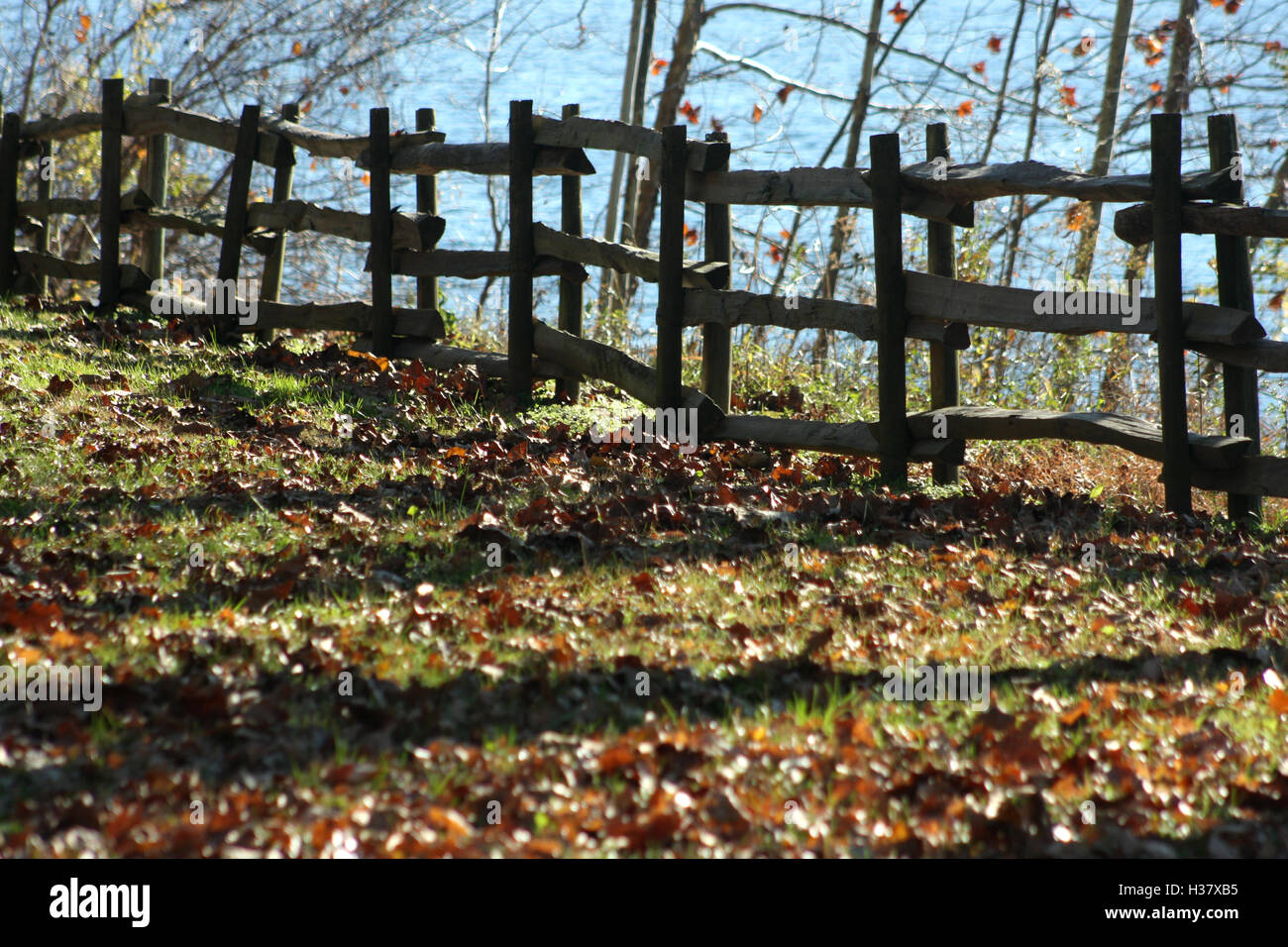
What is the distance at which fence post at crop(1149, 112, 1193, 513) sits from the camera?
648 centimetres

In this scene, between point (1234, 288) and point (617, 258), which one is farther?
point (617, 258)

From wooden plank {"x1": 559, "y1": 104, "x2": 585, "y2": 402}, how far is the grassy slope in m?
1.75

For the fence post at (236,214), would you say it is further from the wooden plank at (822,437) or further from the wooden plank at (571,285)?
the wooden plank at (822,437)

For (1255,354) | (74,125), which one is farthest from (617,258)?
(74,125)

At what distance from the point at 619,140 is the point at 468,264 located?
1.74 metres

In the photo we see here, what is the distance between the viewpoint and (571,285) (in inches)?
365

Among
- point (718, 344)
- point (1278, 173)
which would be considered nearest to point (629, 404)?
point (718, 344)

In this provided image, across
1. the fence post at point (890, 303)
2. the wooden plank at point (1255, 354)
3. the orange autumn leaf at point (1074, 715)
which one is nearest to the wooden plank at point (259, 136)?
the fence post at point (890, 303)

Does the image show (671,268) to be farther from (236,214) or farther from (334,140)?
(236,214)

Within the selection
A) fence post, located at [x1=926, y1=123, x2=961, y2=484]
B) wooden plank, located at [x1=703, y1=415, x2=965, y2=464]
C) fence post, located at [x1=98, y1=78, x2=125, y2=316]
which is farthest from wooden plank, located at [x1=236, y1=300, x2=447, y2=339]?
fence post, located at [x1=926, y1=123, x2=961, y2=484]

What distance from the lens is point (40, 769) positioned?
301cm

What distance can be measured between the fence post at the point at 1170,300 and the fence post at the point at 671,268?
2934mm
